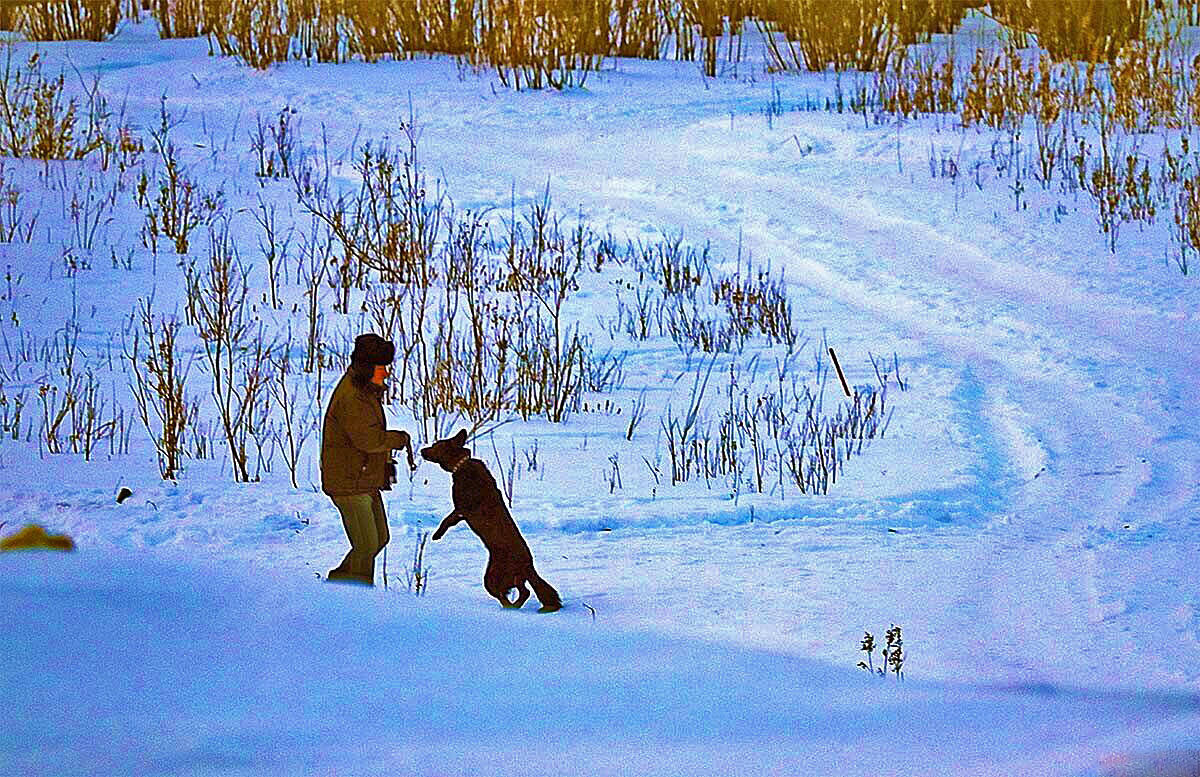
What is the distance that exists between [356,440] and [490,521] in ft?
0.87

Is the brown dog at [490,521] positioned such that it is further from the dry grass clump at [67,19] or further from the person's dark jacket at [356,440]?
the dry grass clump at [67,19]

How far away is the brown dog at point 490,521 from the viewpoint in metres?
2.18

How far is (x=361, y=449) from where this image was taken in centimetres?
220

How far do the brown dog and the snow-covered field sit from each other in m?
0.29

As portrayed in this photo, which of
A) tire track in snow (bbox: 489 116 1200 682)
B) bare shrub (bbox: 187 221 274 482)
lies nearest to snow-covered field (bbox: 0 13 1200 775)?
tire track in snow (bbox: 489 116 1200 682)

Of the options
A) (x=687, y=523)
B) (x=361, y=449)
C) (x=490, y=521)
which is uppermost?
(x=361, y=449)

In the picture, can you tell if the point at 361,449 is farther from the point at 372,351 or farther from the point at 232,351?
the point at 232,351

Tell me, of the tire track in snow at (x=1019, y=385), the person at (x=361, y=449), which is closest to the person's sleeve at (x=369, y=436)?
the person at (x=361, y=449)

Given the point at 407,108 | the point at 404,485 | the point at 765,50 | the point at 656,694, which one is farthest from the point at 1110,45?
the point at 656,694

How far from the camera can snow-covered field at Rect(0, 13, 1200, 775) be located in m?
0.69

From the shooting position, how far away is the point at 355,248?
21.1 feet

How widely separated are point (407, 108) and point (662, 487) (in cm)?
682

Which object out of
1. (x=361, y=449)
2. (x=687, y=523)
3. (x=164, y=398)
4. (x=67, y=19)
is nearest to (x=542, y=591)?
(x=361, y=449)

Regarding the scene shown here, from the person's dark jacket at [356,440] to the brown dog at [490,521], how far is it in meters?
0.08
